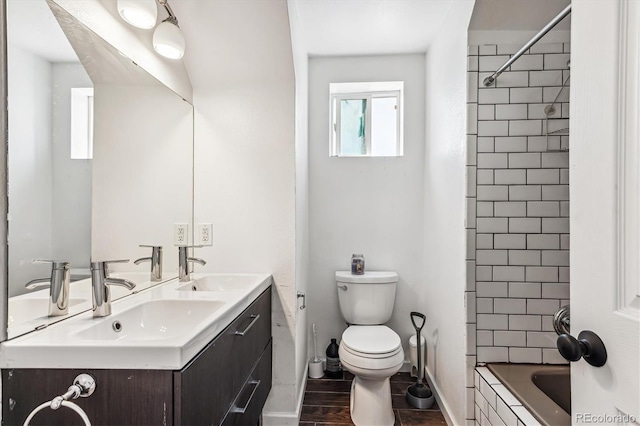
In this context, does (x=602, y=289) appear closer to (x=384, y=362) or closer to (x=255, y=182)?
(x=384, y=362)

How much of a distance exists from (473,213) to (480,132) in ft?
1.30

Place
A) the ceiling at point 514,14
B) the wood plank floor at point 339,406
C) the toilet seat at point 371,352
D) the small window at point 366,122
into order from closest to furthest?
the ceiling at point 514,14
the toilet seat at point 371,352
the wood plank floor at point 339,406
the small window at point 366,122

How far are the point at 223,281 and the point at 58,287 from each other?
31.5 inches

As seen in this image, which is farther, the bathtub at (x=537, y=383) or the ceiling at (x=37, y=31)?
the bathtub at (x=537, y=383)

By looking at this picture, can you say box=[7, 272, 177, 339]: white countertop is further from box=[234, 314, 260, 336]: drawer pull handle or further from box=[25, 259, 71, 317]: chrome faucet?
box=[234, 314, 260, 336]: drawer pull handle

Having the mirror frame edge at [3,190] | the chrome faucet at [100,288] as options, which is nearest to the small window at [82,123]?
the mirror frame edge at [3,190]

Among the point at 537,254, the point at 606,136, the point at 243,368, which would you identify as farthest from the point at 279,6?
the point at 537,254

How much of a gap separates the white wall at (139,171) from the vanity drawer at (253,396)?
0.64 meters

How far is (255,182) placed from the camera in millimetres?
1822

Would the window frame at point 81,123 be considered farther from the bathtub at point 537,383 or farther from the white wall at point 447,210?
the bathtub at point 537,383

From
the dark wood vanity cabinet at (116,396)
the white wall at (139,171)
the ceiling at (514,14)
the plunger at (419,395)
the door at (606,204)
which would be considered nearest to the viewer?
the door at (606,204)

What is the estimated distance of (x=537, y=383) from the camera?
1.54 metres

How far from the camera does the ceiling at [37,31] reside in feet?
2.88

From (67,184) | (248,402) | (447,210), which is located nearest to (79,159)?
(67,184)
